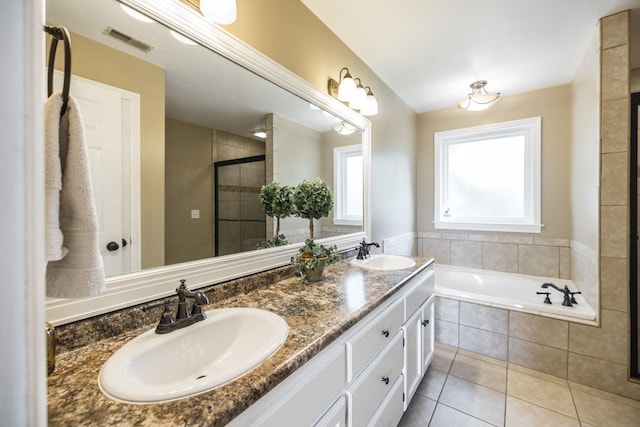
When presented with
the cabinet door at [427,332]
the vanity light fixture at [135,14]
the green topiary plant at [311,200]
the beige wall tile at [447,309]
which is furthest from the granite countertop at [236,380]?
the beige wall tile at [447,309]

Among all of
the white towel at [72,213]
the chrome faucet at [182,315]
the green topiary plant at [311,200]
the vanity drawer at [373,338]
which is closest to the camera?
the white towel at [72,213]

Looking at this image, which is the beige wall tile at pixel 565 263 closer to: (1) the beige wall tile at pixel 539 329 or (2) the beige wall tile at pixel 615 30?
(1) the beige wall tile at pixel 539 329

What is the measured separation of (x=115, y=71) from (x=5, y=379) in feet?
2.94

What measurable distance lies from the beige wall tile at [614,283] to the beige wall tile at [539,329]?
1.01ft

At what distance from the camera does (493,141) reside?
3012mm

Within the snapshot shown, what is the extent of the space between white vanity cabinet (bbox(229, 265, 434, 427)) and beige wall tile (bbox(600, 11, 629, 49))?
1.93 metres

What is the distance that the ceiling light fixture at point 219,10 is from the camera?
0.99 metres

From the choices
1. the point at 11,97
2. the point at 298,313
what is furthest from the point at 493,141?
the point at 11,97

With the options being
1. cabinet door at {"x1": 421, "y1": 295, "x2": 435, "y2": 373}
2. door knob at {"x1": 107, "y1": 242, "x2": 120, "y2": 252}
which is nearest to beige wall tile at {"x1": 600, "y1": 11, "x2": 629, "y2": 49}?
cabinet door at {"x1": 421, "y1": 295, "x2": 435, "y2": 373}

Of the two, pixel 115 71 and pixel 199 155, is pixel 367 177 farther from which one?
pixel 115 71

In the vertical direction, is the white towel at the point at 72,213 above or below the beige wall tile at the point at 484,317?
above

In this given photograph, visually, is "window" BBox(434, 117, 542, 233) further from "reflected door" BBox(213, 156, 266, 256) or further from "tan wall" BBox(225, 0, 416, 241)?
"reflected door" BBox(213, 156, 266, 256)

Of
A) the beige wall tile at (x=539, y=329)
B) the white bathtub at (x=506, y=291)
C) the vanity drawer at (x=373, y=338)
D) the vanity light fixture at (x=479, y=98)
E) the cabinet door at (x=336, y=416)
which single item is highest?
the vanity light fixture at (x=479, y=98)

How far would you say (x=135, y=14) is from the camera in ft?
2.86
